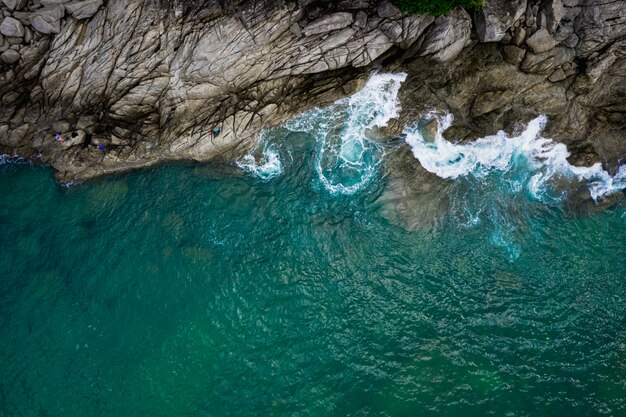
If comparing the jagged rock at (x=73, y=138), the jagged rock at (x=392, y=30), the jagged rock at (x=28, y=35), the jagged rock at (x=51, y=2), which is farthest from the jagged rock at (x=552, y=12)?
the jagged rock at (x=28, y=35)

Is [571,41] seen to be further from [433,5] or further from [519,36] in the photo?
[433,5]

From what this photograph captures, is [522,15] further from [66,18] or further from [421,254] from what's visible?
[66,18]

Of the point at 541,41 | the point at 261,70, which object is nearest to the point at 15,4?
the point at 261,70

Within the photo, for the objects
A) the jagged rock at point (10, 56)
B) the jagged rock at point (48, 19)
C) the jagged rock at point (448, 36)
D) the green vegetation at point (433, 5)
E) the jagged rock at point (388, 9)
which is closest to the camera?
the green vegetation at point (433, 5)

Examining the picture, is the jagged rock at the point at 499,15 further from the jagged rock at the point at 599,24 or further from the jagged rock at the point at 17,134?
the jagged rock at the point at 17,134

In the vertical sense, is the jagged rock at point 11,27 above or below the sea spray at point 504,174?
above

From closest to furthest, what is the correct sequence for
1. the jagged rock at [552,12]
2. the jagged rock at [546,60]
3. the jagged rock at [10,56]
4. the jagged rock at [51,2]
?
the jagged rock at [552,12]
the jagged rock at [546,60]
the jagged rock at [51,2]
the jagged rock at [10,56]
